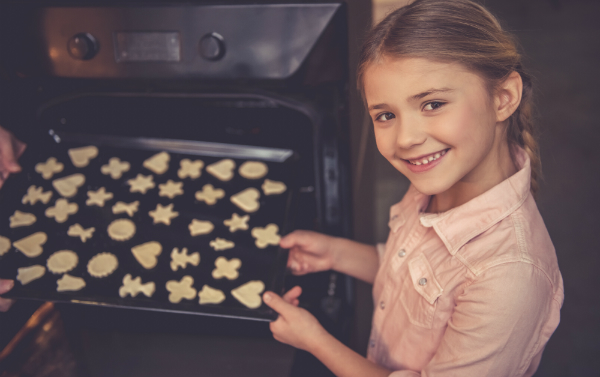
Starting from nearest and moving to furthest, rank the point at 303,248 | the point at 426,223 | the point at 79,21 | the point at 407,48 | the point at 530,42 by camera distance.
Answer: the point at 407,48, the point at 426,223, the point at 79,21, the point at 303,248, the point at 530,42

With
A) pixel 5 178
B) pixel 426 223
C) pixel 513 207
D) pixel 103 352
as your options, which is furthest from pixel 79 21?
pixel 513 207

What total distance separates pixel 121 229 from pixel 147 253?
0.11 m

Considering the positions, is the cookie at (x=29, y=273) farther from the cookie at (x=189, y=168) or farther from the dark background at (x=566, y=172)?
the dark background at (x=566, y=172)

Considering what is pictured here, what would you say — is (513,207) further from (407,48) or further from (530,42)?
(530,42)

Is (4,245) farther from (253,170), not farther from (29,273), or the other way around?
(253,170)

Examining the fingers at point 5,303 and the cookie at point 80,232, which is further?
the cookie at point 80,232

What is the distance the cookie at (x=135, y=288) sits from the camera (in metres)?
0.94

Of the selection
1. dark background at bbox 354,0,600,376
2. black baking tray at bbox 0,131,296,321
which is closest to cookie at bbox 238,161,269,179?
black baking tray at bbox 0,131,296,321

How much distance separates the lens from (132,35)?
3.25 ft

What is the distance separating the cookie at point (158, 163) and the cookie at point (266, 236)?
13.6 inches

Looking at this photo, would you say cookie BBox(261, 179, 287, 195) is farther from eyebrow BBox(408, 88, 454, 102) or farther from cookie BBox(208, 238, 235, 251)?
eyebrow BBox(408, 88, 454, 102)

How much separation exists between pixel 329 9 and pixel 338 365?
2.37 feet


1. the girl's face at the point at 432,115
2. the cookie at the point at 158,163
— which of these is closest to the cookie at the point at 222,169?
the cookie at the point at 158,163

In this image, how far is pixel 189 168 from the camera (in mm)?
1234
